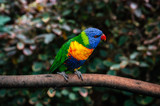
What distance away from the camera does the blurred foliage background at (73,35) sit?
192cm

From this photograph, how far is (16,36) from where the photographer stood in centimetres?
193

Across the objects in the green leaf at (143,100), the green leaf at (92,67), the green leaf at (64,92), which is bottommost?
the green leaf at (143,100)

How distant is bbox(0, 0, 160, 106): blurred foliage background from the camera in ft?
6.30

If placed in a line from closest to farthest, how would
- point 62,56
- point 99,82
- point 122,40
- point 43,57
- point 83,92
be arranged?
point 99,82, point 62,56, point 83,92, point 43,57, point 122,40

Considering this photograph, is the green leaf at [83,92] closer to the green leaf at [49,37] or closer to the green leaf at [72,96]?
the green leaf at [72,96]

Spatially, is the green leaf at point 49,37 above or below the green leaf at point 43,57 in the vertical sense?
above

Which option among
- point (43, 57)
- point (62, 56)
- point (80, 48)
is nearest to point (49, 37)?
point (43, 57)

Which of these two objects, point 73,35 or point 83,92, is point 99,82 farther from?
point 73,35

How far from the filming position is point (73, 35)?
1.92m

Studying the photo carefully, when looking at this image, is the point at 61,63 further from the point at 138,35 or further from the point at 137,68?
the point at 138,35

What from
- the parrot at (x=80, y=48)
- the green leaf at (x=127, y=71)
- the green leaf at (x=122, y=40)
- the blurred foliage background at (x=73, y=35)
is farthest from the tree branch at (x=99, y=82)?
the green leaf at (x=122, y=40)

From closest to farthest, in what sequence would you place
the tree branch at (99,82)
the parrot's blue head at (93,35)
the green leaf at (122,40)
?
the tree branch at (99,82)
the parrot's blue head at (93,35)
the green leaf at (122,40)

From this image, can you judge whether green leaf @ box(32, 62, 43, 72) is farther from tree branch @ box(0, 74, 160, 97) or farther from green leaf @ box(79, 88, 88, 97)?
tree branch @ box(0, 74, 160, 97)

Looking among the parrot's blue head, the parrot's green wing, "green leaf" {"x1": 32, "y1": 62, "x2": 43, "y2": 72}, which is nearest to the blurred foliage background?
"green leaf" {"x1": 32, "y1": 62, "x2": 43, "y2": 72}
